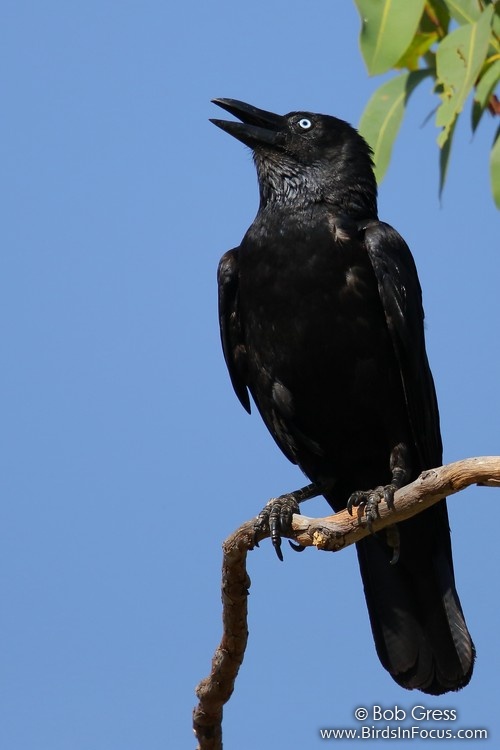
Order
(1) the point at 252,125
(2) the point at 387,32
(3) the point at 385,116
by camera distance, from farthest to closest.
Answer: (1) the point at 252,125, (3) the point at 385,116, (2) the point at 387,32

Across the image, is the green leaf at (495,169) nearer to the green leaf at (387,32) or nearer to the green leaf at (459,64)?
the green leaf at (459,64)

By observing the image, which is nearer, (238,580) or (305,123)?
(238,580)

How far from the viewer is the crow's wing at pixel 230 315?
571cm

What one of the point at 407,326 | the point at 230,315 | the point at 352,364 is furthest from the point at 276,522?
the point at 230,315

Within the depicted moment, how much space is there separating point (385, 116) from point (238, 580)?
2.48 metres

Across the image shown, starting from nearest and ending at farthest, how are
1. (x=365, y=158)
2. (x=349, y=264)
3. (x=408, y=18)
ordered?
(x=408, y=18) → (x=349, y=264) → (x=365, y=158)

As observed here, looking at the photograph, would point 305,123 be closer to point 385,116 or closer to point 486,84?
point 385,116

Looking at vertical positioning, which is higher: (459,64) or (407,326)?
(459,64)

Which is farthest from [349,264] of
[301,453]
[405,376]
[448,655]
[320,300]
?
[448,655]

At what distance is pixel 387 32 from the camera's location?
4.94 metres

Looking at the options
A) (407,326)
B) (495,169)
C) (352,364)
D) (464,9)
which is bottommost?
(352,364)

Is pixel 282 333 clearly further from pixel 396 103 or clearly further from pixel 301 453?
pixel 396 103

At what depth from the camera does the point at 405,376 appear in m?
5.32

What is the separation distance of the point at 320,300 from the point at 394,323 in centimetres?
35
